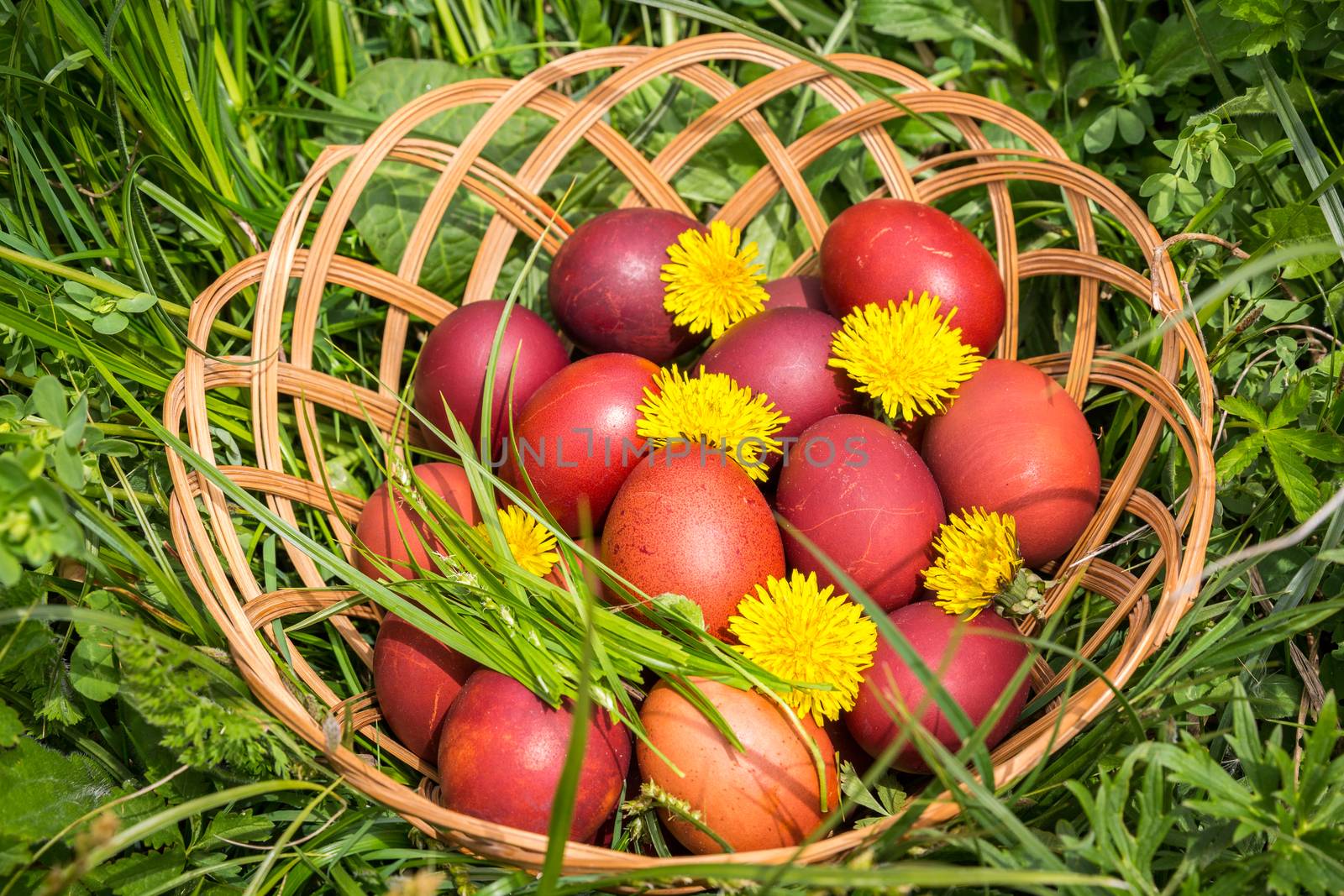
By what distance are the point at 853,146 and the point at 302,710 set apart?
1.99 metres

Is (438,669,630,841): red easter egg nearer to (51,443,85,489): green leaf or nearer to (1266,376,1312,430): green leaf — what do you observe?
(51,443,85,489): green leaf

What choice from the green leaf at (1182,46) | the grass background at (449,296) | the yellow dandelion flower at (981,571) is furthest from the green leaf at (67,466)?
the green leaf at (1182,46)

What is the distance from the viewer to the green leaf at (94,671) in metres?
1.71

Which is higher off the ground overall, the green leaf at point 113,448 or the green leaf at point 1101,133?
the green leaf at point 1101,133

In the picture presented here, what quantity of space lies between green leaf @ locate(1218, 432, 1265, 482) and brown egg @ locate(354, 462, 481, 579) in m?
1.47

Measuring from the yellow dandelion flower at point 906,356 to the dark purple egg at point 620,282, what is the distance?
45 cm

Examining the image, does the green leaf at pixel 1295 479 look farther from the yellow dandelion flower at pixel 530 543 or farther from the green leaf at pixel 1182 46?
the yellow dandelion flower at pixel 530 543

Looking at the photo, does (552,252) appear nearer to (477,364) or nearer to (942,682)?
(477,364)

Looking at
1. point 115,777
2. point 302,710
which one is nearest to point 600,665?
point 302,710

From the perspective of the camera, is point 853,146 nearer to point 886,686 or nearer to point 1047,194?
point 1047,194

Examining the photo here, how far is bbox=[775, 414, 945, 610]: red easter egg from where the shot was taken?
71.7 inches

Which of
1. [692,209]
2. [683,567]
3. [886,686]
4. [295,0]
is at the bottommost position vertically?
[886,686]

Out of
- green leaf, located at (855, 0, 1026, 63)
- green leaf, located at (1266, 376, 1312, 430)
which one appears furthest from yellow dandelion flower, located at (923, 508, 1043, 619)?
green leaf, located at (855, 0, 1026, 63)

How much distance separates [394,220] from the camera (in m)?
2.53
